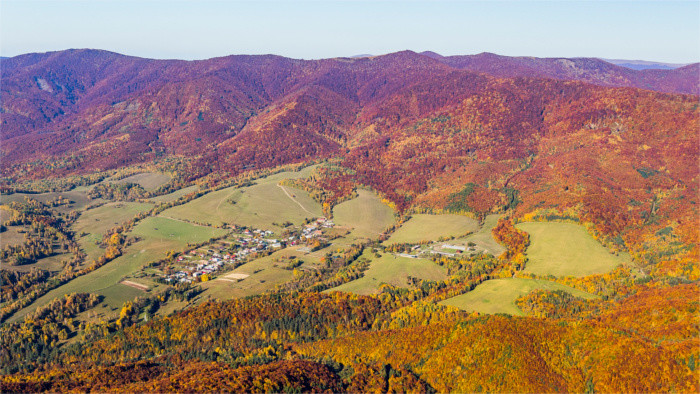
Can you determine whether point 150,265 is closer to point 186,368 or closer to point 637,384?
point 186,368

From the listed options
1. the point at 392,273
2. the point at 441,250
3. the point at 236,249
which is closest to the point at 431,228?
the point at 441,250

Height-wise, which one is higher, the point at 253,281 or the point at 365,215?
the point at 365,215

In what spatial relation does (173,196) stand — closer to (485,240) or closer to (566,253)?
(485,240)

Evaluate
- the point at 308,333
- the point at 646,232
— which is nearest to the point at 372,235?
the point at 308,333

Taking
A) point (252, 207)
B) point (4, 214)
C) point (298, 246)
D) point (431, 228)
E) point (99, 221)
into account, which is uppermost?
point (4, 214)

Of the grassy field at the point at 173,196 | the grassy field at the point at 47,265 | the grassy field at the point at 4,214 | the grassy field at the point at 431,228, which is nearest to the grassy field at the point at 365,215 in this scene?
the grassy field at the point at 431,228

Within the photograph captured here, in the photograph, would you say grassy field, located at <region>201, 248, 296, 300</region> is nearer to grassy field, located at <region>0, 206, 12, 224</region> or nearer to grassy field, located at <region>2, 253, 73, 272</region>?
grassy field, located at <region>2, 253, 73, 272</region>
